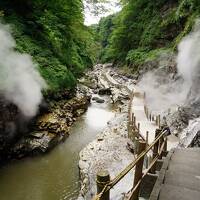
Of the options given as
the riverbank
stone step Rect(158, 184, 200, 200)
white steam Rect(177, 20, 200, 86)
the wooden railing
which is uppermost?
white steam Rect(177, 20, 200, 86)

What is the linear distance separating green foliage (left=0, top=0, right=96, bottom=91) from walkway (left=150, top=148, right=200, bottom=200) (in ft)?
44.4

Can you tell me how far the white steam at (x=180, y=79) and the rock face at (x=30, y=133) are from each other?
7.10 m

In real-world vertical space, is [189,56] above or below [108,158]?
above

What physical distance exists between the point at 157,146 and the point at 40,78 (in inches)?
500

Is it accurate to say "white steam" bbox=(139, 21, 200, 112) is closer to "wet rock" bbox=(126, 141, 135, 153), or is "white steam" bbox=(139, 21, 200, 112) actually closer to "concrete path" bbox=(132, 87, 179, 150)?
"concrete path" bbox=(132, 87, 179, 150)

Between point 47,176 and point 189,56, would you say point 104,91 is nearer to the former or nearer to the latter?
point 189,56

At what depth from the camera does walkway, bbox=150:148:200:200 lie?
16.1 feet

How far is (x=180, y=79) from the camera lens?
20.3 meters

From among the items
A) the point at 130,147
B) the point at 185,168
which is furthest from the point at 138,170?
the point at 130,147

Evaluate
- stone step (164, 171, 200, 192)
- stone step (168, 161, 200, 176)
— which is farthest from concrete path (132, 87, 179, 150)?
stone step (164, 171, 200, 192)

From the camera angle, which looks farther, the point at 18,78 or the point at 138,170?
the point at 18,78

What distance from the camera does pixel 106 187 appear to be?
346cm

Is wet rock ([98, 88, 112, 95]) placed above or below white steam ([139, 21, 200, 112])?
below

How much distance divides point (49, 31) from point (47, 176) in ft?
46.9
